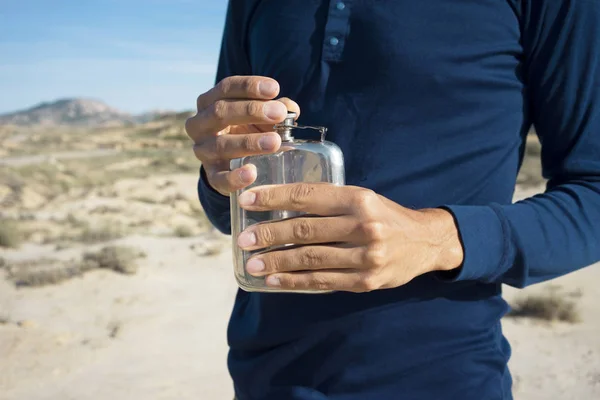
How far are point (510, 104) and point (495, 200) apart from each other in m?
0.18

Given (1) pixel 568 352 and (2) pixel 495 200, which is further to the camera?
(1) pixel 568 352

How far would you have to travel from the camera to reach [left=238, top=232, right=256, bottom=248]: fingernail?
832 mm

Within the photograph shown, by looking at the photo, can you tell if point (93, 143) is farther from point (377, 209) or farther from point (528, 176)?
point (377, 209)

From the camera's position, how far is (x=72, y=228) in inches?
409

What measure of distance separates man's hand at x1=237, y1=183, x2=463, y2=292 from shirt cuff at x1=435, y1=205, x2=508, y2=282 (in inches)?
4.5

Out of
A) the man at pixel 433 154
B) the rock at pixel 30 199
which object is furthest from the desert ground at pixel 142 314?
the man at pixel 433 154

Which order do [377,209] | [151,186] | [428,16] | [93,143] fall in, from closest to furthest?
[377,209], [428,16], [151,186], [93,143]

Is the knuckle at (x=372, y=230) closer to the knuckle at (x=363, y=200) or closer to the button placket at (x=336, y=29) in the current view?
the knuckle at (x=363, y=200)

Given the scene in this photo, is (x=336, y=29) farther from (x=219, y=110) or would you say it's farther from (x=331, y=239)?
(x=331, y=239)

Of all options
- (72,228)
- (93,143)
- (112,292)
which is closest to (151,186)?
(72,228)

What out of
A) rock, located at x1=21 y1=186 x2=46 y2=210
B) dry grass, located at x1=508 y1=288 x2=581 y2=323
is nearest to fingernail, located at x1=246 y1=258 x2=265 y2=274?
dry grass, located at x1=508 y1=288 x2=581 y2=323

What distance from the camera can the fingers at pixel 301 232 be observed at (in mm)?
799

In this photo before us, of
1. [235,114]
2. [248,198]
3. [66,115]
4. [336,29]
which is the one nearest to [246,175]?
[248,198]

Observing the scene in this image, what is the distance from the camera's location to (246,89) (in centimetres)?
94
